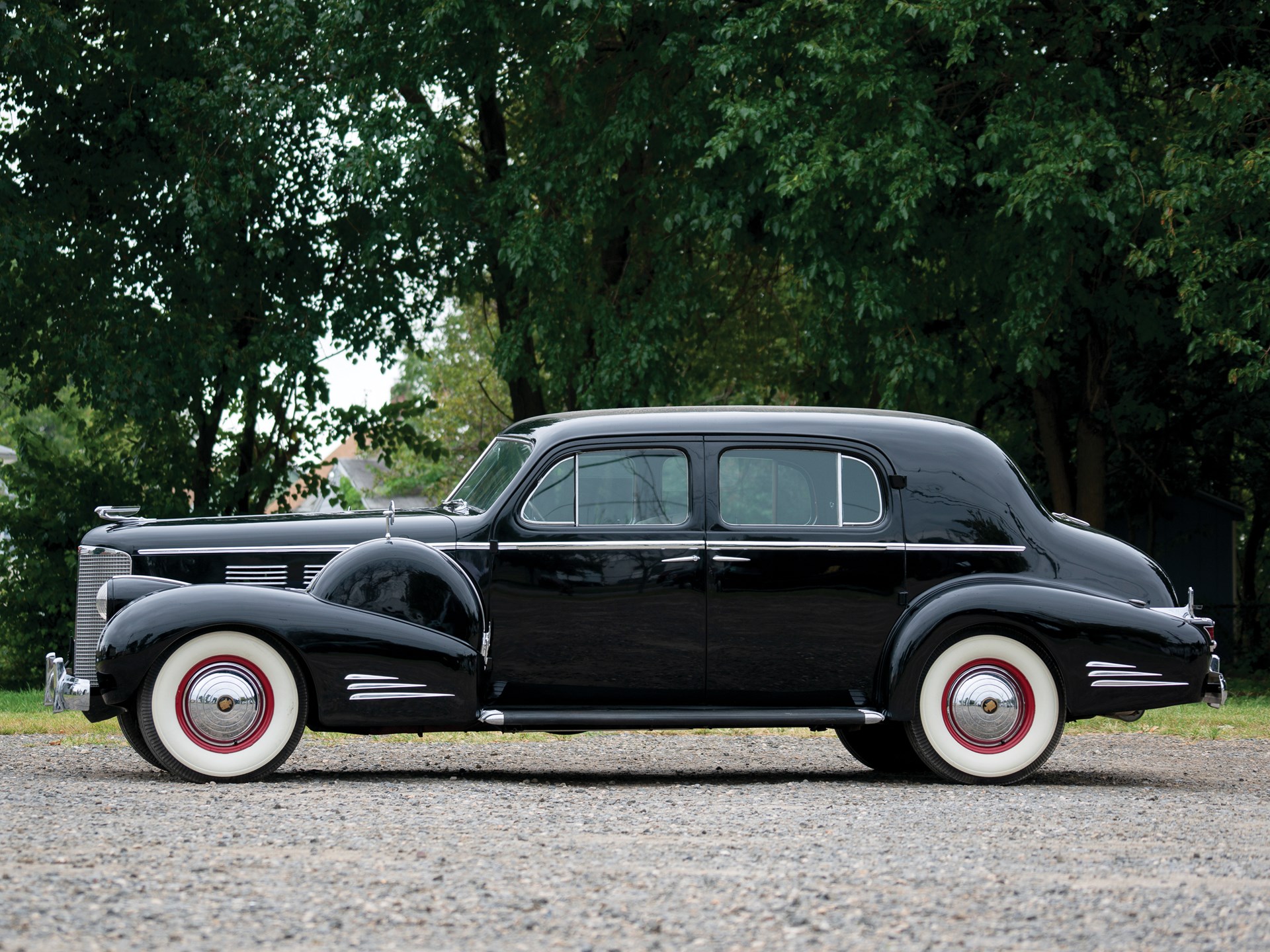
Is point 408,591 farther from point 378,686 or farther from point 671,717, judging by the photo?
point 671,717

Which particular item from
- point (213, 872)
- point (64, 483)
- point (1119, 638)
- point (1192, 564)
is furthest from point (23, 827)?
point (1192, 564)

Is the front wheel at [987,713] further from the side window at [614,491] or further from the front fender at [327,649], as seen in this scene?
the front fender at [327,649]

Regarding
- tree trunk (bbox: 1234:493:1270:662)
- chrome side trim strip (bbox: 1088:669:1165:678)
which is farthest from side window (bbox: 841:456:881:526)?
tree trunk (bbox: 1234:493:1270:662)

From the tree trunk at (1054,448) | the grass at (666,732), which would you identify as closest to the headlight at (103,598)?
the grass at (666,732)

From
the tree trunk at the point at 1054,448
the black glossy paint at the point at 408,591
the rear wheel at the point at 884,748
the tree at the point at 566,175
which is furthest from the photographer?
the tree trunk at the point at 1054,448

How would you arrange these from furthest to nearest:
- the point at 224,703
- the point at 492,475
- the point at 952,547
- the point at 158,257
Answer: the point at 158,257 < the point at 492,475 < the point at 952,547 < the point at 224,703

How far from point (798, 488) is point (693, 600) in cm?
87

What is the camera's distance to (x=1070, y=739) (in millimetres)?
11555

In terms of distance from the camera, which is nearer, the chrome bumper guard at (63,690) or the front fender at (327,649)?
the front fender at (327,649)

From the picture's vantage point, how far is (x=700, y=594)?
8.40 metres

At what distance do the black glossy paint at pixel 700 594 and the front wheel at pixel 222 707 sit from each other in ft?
1.07

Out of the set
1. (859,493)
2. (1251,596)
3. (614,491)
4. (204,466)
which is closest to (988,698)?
(859,493)

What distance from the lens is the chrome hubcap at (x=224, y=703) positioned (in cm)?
795

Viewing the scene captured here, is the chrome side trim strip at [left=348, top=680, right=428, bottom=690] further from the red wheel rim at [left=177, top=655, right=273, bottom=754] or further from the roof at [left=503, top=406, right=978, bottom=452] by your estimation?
the roof at [left=503, top=406, right=978, bottom=452]
